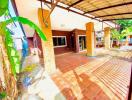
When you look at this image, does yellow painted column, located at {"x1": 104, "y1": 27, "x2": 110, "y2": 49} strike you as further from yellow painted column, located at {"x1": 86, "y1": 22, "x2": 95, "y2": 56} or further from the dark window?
the dark window

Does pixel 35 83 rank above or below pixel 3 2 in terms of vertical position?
below

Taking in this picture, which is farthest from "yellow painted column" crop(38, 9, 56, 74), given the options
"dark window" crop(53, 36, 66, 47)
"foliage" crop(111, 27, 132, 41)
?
"foliage" crop(111, 27, 132, 41)

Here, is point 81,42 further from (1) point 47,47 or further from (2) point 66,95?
(2) point 66,95

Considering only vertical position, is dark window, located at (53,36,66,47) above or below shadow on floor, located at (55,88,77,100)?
above

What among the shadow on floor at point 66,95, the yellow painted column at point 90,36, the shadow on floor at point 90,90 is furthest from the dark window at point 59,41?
the shadow on floor at point 66,95

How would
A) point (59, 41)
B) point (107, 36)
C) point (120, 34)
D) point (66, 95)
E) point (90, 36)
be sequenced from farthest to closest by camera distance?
point (120, 34) → point (107, 36) → point (59, 41) → point (90, 36) → point (66, 95)

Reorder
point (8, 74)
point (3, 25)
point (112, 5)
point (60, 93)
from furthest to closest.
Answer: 1. point (112, 5)
2. point (60, 93)
3. point (8, 74)
4. point (3, 25)

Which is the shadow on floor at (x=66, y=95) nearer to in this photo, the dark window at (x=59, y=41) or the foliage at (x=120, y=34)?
the dark window at (x=59, y=41)

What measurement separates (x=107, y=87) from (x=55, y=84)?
1.69m

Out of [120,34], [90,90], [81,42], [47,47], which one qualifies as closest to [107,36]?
[81,42]

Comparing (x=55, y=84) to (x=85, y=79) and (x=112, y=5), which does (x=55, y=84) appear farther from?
(x=112, y=5)

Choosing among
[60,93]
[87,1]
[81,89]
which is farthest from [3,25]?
[87,1]

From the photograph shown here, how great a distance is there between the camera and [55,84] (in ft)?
11.3

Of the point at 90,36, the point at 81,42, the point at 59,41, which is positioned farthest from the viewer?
the point at 81,42
